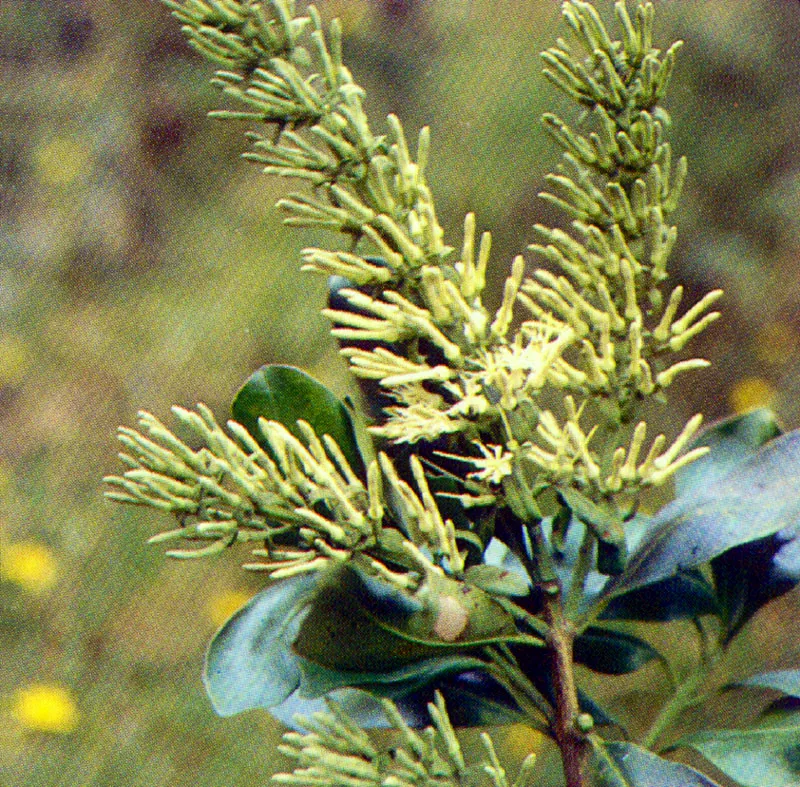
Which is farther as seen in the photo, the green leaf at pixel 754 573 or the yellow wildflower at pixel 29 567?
the yellow wildflower at pixel 29 567

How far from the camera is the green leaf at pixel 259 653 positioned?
469 mm

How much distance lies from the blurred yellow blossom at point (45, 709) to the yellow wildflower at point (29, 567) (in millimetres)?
158

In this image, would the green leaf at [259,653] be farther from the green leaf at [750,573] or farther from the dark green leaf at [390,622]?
the green leaf at [750,573]

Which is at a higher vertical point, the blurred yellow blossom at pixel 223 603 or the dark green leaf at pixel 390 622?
the dark green leaf at pixel 390 622

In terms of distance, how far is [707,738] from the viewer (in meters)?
0.50

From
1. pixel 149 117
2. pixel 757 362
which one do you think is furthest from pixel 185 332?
pixel 757 362

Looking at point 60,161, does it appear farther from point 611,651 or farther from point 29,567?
point 611,651

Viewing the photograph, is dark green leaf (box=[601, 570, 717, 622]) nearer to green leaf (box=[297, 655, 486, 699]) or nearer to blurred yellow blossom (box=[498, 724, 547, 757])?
green leaf (box=[297, 655, 486, 699])

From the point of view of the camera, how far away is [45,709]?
4.29ft

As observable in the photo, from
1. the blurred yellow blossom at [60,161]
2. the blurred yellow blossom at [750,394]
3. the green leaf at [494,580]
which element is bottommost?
the blurred yellow blossom at [60,161]

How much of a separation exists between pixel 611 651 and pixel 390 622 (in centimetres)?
17

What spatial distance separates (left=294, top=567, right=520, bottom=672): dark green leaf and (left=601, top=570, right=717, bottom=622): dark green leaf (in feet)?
0.42


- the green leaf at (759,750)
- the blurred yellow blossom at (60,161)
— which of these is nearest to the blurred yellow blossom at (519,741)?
the green leaf at (759,750)

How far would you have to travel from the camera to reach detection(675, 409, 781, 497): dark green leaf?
586mm
